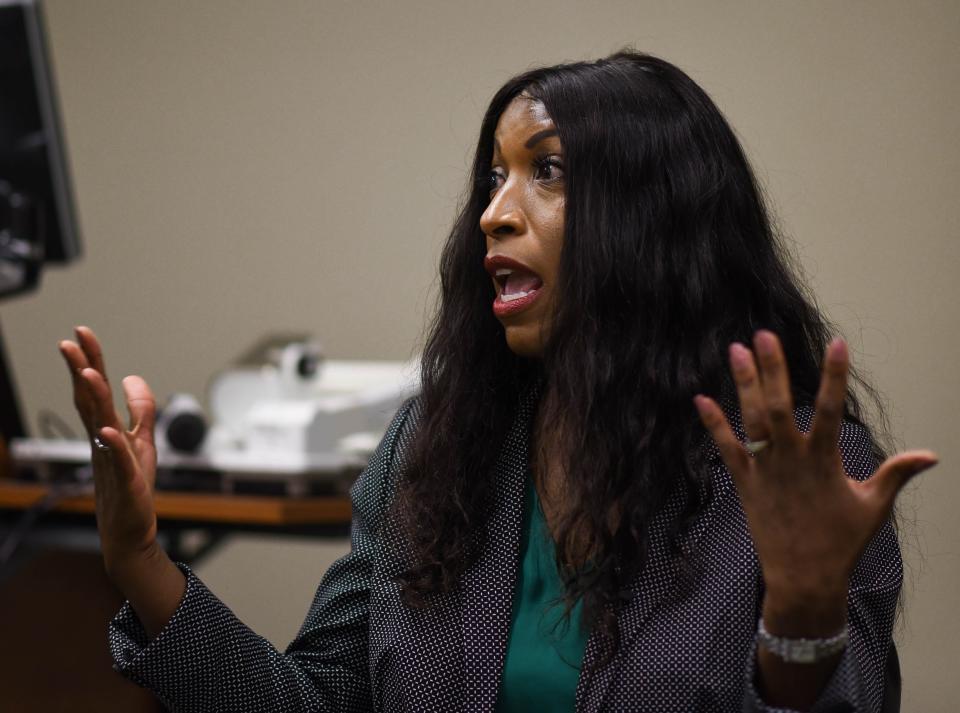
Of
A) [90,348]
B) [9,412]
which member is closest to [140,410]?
[90,348]

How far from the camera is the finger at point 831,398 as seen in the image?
0.75 meters

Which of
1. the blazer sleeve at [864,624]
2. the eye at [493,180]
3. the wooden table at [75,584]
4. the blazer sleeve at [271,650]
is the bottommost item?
the wooden table at [75,584]

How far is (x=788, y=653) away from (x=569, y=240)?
17.8 inches

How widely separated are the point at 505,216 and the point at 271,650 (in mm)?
507

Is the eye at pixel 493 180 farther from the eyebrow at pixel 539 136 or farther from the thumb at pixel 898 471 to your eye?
the thumb at pixel 898 471

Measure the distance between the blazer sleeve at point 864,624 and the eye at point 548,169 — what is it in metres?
0.38

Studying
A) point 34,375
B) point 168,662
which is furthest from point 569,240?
point 34,375

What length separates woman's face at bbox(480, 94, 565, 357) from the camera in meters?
1.12

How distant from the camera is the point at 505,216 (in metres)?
1.12

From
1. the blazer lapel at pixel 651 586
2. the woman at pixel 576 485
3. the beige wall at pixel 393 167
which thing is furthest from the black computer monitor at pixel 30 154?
the blazer lapel at pixel 651 586

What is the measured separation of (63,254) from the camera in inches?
85.4

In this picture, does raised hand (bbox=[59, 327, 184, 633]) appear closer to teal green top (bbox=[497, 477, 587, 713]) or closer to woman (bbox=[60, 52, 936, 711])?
woman (bbox=[60, 52, 936, 711])

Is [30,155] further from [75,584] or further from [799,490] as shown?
[799,490]

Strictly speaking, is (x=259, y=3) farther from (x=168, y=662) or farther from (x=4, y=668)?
(x=168, y=662)
